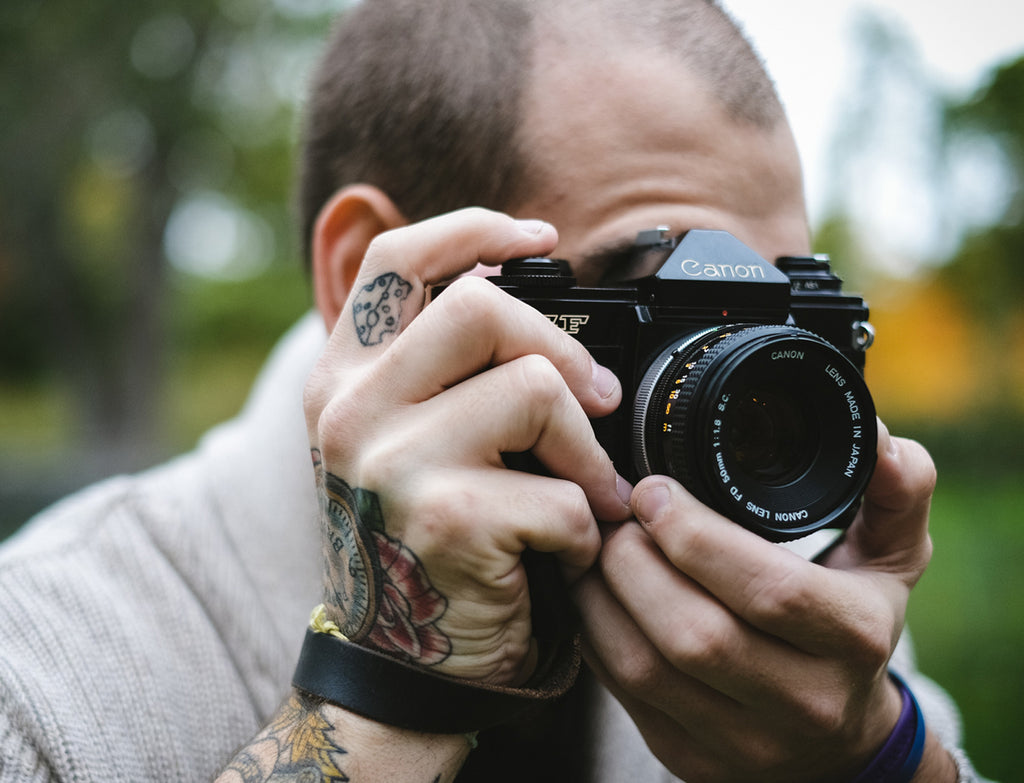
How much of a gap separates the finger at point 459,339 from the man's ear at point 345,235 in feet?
1.88

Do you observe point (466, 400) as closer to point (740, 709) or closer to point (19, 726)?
point (740, 709)

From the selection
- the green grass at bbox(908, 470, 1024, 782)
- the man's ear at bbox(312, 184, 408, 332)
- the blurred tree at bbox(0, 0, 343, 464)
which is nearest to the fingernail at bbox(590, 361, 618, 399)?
the man's ear at bbox(312, 184, 408, 332)

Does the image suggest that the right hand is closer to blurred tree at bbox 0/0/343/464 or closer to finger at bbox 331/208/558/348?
finger at bbox 331/208/558/348

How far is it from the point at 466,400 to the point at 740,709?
0.56 m

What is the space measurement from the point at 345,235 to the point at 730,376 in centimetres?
85

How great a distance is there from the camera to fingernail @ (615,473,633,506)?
1226 millimetres

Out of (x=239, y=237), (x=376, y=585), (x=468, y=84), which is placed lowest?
(x=239, y=237)

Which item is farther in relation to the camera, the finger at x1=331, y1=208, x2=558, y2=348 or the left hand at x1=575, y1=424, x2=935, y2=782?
the finger at x1=331, y1=208, x2=558, y2=348

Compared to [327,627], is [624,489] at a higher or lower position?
higher

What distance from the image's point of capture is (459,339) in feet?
3.60

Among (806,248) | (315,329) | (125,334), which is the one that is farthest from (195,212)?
(806,248)

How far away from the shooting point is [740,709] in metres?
1.14

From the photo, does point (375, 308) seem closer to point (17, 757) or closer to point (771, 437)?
point (771, 437)

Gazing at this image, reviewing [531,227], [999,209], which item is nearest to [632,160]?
[531,227]
